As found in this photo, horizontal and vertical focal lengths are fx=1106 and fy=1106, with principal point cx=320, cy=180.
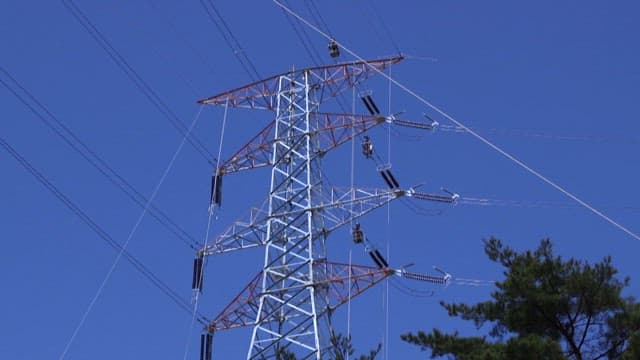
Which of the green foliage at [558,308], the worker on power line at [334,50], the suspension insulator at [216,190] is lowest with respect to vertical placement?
the green foliage at [558,308]

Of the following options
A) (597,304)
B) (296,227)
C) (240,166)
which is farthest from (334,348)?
(240,166)

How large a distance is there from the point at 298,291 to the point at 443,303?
4091 millimetres

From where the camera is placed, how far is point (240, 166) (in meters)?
31.1

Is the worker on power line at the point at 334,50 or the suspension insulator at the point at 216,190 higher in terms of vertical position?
the worker on power line at the point at 334,50

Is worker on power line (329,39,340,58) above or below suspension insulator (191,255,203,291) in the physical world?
above

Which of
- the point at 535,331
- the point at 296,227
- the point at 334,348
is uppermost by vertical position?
the point at 296,227

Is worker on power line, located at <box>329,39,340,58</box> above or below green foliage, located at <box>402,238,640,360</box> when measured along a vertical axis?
above

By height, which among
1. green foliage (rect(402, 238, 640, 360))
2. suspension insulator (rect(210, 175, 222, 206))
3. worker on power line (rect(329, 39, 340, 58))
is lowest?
green foliage (rect(402, 238, 640, 360))

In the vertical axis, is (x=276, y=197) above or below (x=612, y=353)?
above

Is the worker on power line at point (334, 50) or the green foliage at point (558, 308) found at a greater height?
the worker on power line at point (334, 50)

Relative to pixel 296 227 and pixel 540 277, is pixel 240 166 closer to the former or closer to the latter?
pixel 296 227

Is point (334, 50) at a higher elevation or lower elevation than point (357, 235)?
higher

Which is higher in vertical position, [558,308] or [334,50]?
[334,50]

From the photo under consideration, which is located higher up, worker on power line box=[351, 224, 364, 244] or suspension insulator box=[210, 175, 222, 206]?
suspension insulator box=[210, 175, 222, 206]
